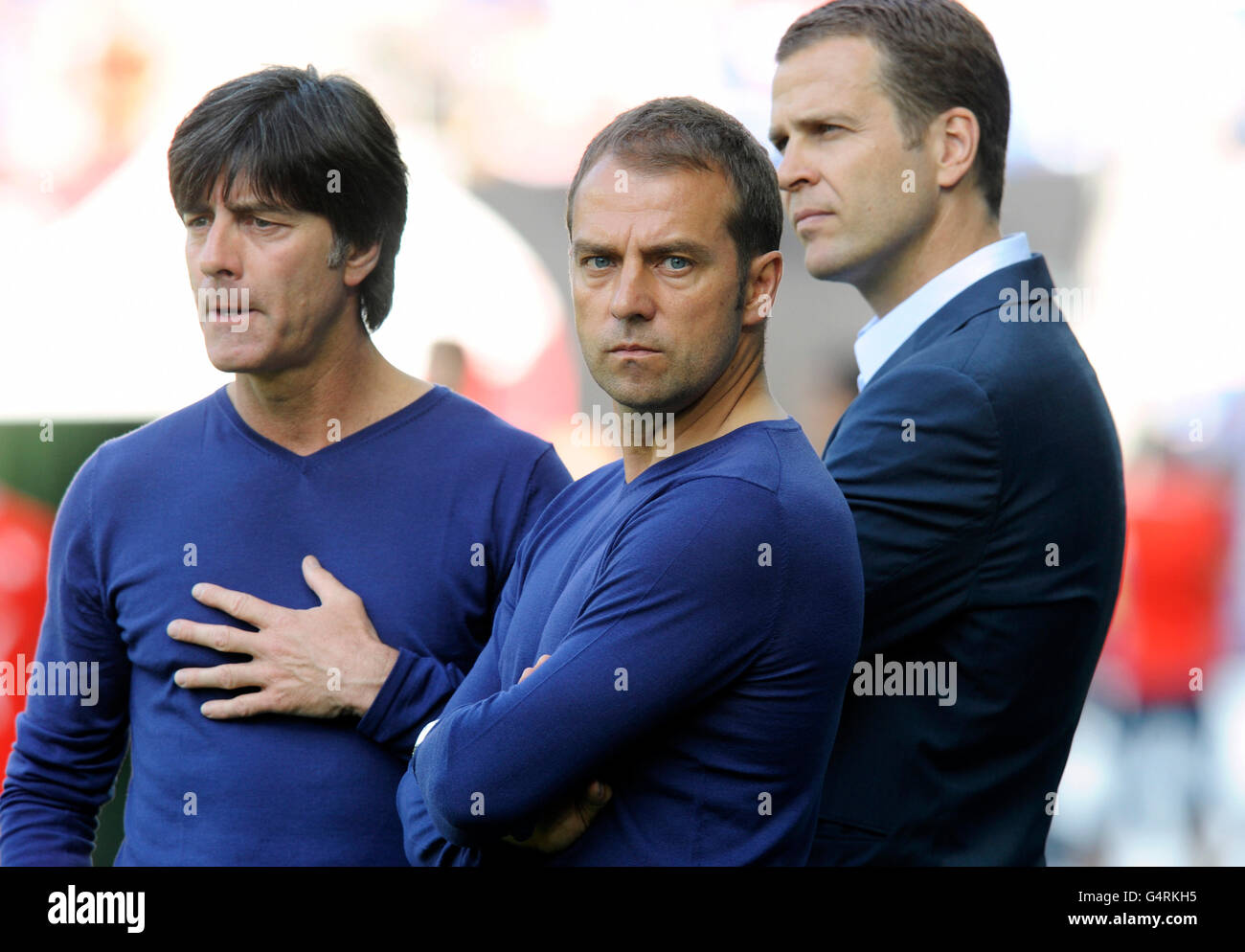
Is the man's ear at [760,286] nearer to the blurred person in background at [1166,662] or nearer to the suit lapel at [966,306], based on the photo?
the suit lapel at [966,306]

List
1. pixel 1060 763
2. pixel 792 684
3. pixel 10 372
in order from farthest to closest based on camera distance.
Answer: pixel 10 372 < pixel 1060 763 < pixel 792 684

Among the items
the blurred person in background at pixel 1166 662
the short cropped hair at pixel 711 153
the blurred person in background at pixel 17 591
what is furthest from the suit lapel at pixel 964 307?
the blurred person in background at pixel 17 591

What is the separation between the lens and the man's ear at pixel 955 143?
218 centimetres

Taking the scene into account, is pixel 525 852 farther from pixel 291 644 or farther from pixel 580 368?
pixel 580 368

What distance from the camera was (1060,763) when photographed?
2.00 metres

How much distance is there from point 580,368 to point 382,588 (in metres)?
3.25

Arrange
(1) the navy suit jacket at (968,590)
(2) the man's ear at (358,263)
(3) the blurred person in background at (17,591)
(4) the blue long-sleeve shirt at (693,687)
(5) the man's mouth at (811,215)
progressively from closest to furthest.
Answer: (4) the blue long-sleeve shirt at (693,687)
(1) the navy suit jacket at (968,590)
(2) the man's ear at (358,263)
(5) the man's mouth at (811,215)
(3) the blurred person in background at (17,591)

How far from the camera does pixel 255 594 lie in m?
1.95

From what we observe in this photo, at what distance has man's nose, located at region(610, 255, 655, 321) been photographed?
1597mm

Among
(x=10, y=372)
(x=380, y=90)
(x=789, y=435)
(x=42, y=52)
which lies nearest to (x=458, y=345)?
(x=380, y=90)

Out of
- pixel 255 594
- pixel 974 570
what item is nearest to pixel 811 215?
pixel 974 570

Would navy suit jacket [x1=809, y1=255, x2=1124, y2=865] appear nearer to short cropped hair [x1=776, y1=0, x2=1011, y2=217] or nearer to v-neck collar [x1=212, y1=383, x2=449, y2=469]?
short cropped hair [x1=776, y1=0, x2=1011, y2=217]

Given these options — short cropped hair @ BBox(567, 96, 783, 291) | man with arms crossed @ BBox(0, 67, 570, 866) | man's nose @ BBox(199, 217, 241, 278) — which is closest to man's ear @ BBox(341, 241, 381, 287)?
man with arms crossed @ BBox(0, 67, 570, 866)

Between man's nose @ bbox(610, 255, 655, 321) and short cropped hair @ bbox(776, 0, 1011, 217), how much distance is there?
80cm
